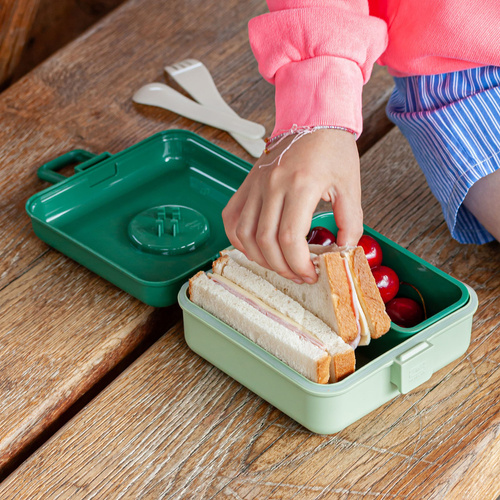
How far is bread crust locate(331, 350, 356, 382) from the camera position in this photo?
2.45 feet

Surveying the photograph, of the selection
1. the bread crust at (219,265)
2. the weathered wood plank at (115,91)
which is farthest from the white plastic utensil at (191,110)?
the bread crust at (219,265)

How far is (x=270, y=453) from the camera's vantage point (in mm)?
795

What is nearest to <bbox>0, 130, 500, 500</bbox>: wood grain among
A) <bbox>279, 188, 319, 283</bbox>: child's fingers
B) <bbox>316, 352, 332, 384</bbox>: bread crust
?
<bbox>316, 352, 332, 384</bbox>: bread crust

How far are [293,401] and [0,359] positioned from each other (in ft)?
1.34

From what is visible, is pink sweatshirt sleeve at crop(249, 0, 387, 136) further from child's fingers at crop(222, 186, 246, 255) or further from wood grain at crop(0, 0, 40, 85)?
wood grain at crop(0, 0, 40, 85)

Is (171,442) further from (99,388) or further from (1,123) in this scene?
(1,123)

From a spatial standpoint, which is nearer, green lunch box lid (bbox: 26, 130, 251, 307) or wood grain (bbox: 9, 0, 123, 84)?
green lunch box lid (bbox: 26, 130, 251, 307)

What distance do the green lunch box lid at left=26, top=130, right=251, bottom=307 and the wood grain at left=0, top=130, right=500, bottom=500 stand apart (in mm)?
123

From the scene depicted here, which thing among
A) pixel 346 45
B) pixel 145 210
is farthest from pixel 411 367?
pixel 145 210

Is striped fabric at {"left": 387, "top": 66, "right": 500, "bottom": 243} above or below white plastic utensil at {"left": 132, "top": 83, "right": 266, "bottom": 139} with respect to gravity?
above

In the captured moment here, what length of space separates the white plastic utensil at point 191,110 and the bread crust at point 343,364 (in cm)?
65

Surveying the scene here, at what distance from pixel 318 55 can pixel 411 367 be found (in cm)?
41

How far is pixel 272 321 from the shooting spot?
798 millimetres

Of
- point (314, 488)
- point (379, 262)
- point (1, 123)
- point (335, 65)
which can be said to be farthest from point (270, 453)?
point (1, 123)
